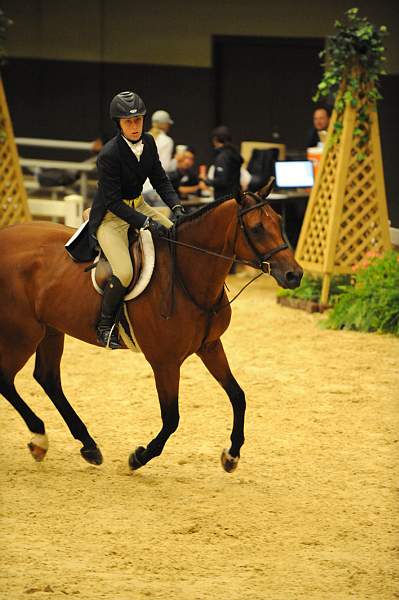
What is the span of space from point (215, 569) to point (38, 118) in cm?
1572

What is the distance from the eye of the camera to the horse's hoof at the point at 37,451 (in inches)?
282

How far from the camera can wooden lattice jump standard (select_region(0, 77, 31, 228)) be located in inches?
499

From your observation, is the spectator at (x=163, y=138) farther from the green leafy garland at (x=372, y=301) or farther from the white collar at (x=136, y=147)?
the white collar at (x=136, y=147)

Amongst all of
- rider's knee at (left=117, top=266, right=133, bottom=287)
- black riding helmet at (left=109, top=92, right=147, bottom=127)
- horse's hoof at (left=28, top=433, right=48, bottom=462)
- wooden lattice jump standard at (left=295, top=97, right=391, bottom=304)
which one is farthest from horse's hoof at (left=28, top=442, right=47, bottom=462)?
wooden lattice jump standard at (left=295, top=97, right=391, bottom=304)

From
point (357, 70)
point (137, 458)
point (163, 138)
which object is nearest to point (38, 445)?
point (137, 458)

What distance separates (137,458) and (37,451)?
720 millimetres

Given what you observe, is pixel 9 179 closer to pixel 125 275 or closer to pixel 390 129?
pixel 390 129

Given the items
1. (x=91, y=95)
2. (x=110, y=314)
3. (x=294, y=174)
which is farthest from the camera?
(x=91, y=95)

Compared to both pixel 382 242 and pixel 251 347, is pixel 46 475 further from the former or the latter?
pixel 382 242

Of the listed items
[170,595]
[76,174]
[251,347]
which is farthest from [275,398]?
[76,174]

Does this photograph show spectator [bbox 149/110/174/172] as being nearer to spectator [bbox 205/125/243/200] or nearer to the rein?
spectator [bbox 205/125/243/200]

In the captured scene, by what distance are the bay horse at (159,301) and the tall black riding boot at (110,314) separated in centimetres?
11

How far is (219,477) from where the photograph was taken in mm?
6992

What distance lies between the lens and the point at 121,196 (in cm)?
672
